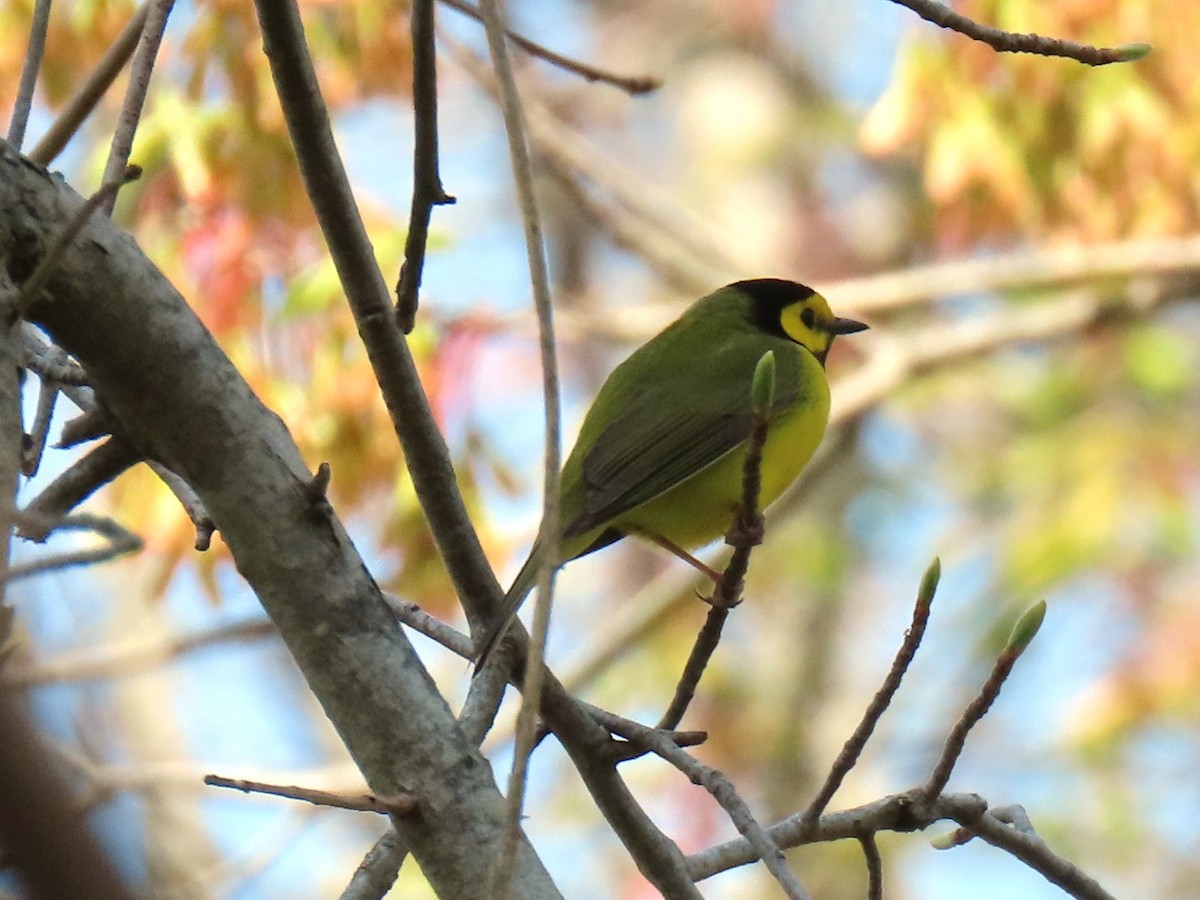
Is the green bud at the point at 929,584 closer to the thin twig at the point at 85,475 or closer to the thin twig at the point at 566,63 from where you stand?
the thin twig at the point at 566,63

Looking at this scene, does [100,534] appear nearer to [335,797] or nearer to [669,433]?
[335,797]

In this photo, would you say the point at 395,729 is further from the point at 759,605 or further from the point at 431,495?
the point at 759,605

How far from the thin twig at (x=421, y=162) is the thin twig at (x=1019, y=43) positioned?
63cm

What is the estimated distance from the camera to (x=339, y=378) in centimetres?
538

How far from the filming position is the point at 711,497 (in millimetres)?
3994

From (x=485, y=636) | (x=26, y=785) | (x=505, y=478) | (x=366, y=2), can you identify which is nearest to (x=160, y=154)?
(x=366, y=2)

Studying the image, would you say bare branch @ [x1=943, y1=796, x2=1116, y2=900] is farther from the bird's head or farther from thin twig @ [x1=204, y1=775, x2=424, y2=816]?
the bird's head

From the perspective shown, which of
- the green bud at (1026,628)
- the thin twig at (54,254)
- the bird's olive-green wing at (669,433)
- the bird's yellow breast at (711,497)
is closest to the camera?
the thin twig at (54,254)

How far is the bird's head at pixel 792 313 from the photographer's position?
520 centimetres

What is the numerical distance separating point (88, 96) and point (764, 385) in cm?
129

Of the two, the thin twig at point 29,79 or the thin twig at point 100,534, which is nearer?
the thin twig at point 100,534

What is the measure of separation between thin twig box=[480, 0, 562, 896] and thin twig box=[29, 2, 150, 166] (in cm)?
107

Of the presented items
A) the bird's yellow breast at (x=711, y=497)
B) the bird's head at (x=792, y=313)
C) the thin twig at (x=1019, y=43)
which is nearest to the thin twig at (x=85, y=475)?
the thin twig at (x=1019, y=43)

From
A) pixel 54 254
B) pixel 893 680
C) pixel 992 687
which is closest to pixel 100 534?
pixel 54 254
